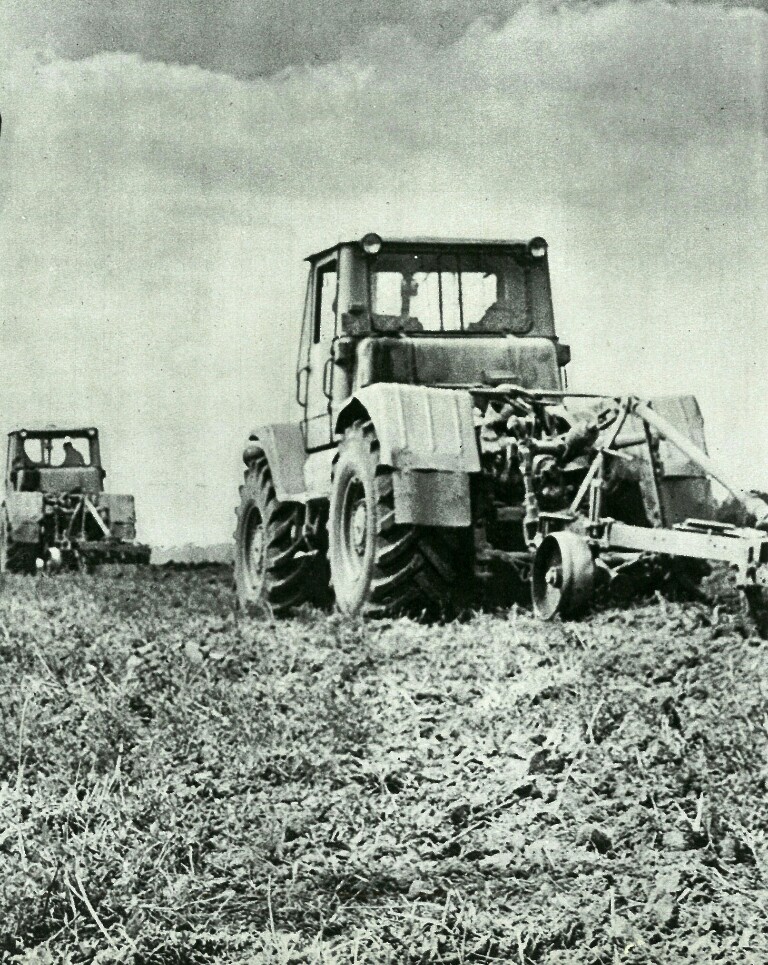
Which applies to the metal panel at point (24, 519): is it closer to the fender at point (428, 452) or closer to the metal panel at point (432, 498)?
the fender at point (428, 452)

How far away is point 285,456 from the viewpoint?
10.3m

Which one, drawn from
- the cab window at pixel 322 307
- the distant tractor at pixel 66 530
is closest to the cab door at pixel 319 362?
the cab window at pixel 322 307

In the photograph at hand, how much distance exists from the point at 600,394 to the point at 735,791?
4.47 metres

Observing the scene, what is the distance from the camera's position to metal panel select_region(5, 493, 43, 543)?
1916 cm

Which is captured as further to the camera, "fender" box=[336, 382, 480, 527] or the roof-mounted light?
the roof-mounted light

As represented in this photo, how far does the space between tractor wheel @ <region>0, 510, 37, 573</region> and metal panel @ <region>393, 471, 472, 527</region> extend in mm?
12410

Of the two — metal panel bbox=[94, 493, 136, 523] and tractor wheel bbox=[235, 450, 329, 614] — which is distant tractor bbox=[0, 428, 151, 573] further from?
tractor wheel bbox=[235, 450, 329, 614]

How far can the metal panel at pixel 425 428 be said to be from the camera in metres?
8.03

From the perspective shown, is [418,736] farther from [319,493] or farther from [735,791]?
[319,493]

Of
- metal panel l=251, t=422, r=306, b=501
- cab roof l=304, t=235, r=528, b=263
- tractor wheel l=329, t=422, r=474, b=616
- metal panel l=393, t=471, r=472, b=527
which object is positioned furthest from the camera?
metal panel l=251, t=422, r=306, b=501

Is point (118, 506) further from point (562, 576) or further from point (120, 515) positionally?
point (562, 576)

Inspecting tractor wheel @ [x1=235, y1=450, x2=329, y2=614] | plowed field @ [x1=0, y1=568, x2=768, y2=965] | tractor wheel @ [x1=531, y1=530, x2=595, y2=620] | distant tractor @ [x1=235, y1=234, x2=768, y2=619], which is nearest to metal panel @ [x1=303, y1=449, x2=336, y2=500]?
distant tractor @ [x1=235, y1=234, x2=768, y2=619]

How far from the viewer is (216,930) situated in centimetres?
378

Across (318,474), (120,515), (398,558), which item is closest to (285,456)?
(318,474)
